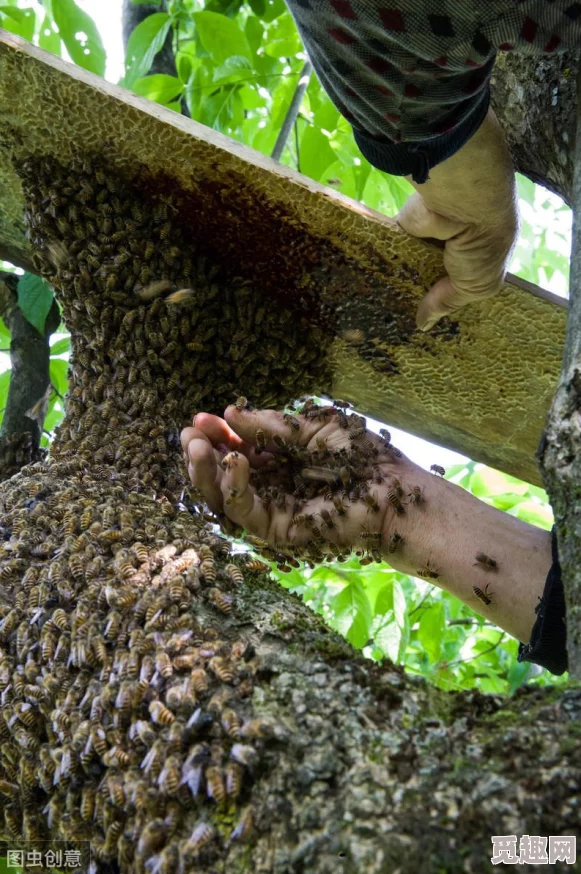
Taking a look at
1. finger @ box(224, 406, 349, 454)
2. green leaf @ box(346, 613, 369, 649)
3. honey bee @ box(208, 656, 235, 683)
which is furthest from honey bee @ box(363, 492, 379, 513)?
green leaf @ box(346, 613, 369, 649)

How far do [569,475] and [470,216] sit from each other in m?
1.61

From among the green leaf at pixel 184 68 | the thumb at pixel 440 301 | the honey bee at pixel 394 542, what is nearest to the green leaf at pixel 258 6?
the green leaf at pixel 184 68

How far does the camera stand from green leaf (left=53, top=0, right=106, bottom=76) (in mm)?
4246

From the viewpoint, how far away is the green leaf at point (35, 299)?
378 cm

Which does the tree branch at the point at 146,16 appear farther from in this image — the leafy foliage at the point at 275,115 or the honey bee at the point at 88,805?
the honey bee at the point at 88,805

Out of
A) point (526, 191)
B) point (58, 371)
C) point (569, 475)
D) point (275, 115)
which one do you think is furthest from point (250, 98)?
point (569, 475)

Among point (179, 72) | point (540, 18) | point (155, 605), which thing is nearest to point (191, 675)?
point (155, 605)

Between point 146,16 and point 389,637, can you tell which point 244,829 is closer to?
point 389,637

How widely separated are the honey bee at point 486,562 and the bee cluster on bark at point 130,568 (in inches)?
39.2

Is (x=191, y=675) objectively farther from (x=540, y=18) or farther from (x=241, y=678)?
(x=540, y=18)

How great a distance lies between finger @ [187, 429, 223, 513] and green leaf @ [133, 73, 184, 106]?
2.72 metres

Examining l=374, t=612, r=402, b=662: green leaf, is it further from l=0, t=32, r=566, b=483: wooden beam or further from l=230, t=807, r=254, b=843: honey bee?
l=230, t=807, r=254, b=843: honey bee

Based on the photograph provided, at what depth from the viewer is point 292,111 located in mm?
4789

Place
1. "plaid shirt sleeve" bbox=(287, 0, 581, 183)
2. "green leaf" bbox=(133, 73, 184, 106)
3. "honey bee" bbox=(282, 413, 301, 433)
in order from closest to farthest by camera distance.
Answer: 1. "plaid shirt sleeve" bbox=(287, 0, 581, 183)
2. "honey bee" bbox=(282, 413, 301, 433)
3. "green leaf" bbox=(133, 73, 184, 106)
